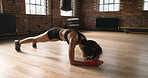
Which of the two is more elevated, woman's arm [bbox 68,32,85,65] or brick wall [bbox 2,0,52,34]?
brick wall [bbox 2,0,52,34]

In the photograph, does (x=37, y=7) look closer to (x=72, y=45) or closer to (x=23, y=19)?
(x=23, y=19)

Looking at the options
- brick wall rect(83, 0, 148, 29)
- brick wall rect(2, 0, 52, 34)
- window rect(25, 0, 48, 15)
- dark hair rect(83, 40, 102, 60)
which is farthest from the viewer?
brick wall rect(83, 0, 148, 29)

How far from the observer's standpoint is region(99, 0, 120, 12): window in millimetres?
7846

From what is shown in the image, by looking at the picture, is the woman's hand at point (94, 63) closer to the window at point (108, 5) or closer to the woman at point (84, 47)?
the woman at point (84, 47)

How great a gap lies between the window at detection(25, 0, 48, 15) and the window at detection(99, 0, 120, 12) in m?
3.15

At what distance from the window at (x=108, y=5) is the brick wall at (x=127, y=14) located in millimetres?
241

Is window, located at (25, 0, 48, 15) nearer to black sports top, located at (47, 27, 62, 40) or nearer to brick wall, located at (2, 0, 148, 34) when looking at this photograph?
brick wall, located at (2, 0, 148, 34)

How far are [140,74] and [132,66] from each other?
0.31 meters

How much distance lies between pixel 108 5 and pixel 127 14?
1.15m

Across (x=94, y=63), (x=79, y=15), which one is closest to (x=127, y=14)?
(x=79, y=15)

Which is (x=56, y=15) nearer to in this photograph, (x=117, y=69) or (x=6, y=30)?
(x=6, y=30)

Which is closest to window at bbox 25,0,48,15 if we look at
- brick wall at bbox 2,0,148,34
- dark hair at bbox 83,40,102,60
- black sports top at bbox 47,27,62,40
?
brick wall at bbox 2,0,148,34

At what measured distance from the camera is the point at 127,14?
7516 mm

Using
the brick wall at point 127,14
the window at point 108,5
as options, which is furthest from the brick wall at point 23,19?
the window at point 108,5
